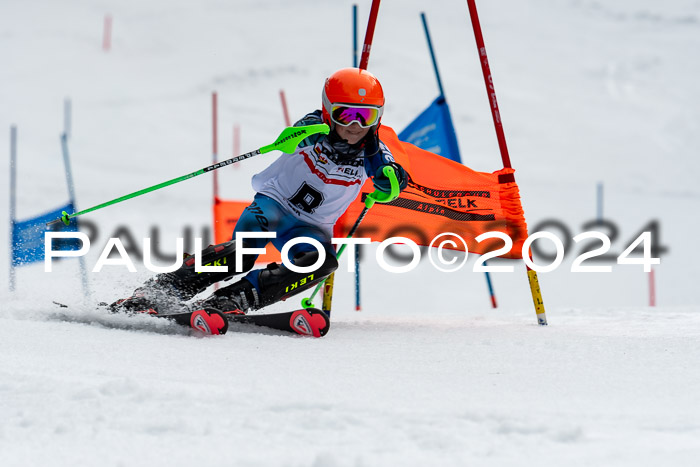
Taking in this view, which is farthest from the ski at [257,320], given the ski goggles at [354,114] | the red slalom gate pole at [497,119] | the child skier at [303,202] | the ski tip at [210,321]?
the red slalom gate pole at [497,119]

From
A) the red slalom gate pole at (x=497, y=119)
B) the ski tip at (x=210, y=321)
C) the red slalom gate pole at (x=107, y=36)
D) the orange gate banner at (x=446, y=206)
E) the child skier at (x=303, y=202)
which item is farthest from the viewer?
the red slalom gate pole at (x=107, y=36)

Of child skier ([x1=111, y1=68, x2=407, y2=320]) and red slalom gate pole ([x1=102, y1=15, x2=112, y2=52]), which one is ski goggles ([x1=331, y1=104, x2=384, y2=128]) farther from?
Result: red slalom gate pole ([x1=102, y1=15, x2=112, y2=52])

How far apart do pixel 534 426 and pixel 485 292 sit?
6.67 m

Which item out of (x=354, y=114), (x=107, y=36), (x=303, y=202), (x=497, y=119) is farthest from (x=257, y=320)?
(x=107, y=36)

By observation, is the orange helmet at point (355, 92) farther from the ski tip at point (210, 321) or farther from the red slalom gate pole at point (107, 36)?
the red slalom gate pole at point (107, 36)

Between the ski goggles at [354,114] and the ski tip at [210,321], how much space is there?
1037 mm

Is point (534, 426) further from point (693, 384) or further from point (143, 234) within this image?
point (143, 234)

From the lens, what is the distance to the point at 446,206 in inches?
152

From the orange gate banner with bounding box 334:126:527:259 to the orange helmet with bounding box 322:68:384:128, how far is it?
767 mm

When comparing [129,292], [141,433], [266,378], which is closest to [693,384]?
[266,378]

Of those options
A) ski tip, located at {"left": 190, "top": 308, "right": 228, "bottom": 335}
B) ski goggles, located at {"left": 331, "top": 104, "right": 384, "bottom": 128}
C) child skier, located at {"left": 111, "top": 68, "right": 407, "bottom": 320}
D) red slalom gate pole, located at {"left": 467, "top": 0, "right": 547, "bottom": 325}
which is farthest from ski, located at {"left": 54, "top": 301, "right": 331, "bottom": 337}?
red slalom gate pole, located at {"left": 467, "top": 0, "right": 547, "bottom": 325}

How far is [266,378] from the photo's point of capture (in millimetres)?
1939

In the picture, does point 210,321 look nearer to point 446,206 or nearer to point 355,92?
point 355,92

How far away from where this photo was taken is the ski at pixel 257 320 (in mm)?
2629
